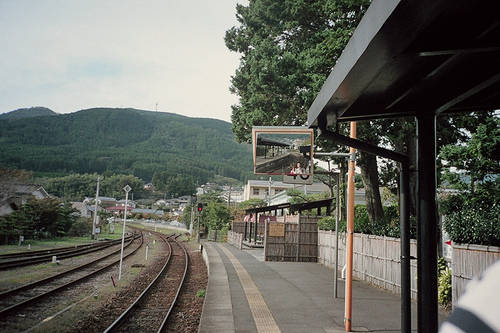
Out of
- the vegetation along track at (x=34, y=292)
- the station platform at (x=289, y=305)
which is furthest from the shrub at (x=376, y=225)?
the vegetation along track at (x=34, y=292)

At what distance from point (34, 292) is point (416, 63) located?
46.0ft

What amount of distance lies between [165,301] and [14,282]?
5.87 meters

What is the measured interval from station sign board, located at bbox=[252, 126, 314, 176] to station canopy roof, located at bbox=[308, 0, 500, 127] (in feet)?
6.34

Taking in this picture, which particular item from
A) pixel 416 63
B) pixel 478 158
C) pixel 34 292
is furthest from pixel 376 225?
pixel 416 63

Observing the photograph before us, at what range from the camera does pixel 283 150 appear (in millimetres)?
7836

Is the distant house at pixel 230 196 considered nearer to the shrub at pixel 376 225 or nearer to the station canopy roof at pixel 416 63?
the shrub at pixel 376 225

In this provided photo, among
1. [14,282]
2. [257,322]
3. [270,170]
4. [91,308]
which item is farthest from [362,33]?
[14,282]

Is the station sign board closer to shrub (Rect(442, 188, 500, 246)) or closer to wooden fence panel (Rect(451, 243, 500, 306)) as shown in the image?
shrub (Rect(442, 188, 500, 246))

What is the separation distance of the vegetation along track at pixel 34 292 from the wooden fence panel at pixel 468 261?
10.0m

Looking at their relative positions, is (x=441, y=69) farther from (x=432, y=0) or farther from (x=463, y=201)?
(x=463, y=201)

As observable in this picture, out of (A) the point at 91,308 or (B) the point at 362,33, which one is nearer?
(B) the point at 362,33

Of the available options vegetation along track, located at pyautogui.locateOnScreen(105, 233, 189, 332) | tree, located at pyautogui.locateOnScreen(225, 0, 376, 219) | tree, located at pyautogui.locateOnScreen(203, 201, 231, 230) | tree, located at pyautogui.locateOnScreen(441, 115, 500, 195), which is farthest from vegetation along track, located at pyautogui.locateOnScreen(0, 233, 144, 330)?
tree, located at pyautogui.locateOnScreen(203, 201, 231, 230)

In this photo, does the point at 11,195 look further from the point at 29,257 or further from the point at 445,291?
the point at 445,291

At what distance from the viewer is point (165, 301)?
13.0m
